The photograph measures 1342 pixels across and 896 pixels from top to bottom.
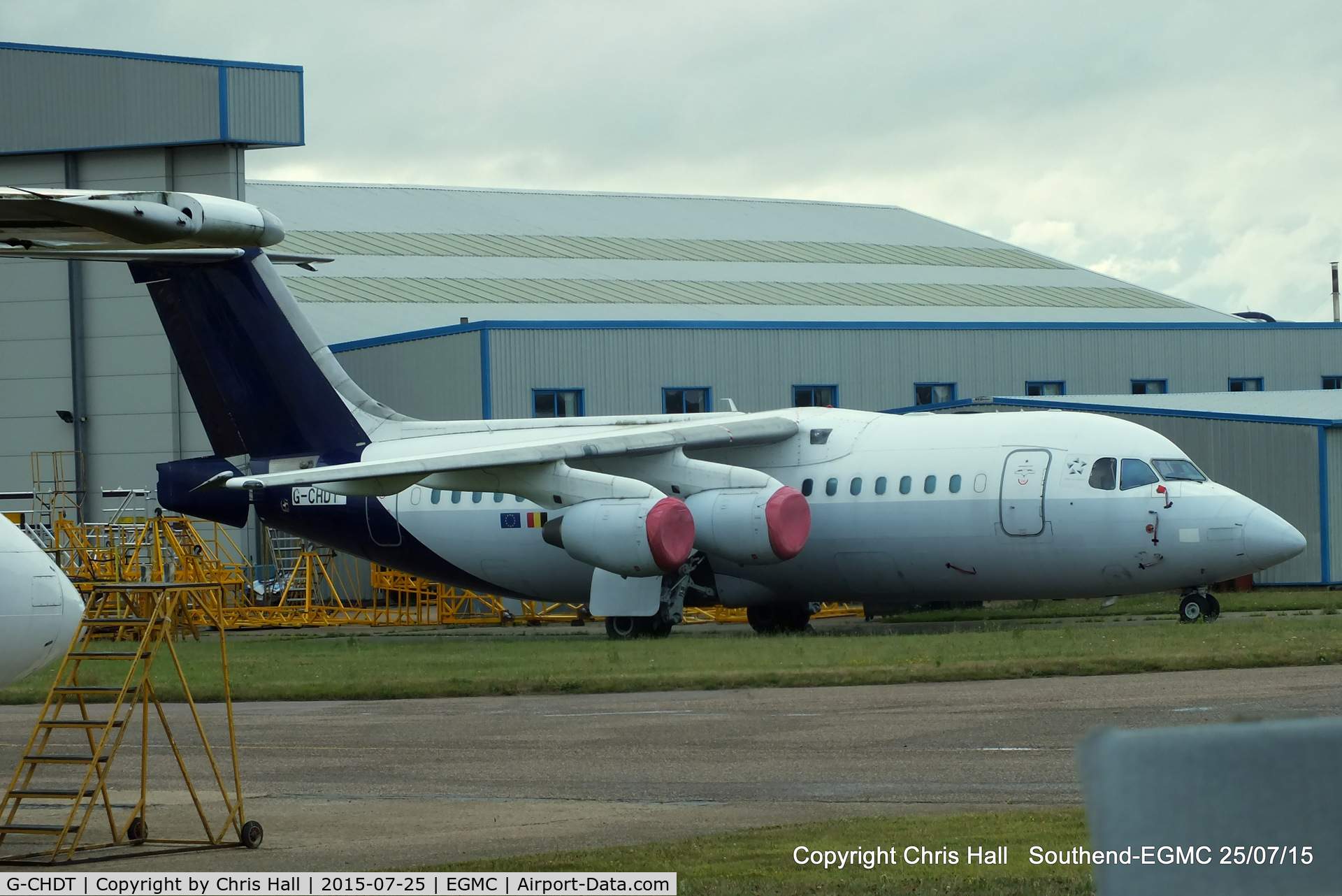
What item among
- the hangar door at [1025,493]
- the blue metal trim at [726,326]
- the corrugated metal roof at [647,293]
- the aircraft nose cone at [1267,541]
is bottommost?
the aircraft nose cone at [1267,541]

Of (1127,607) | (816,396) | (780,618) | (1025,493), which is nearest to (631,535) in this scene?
(780,618)

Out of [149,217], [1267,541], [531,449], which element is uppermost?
[149,217]

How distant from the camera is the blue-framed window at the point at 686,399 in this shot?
132ft

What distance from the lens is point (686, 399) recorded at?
40.4 m

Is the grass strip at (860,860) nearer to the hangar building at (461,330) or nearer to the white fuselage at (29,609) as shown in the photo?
the white fuselage at (29,609)

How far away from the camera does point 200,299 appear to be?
3072 cm

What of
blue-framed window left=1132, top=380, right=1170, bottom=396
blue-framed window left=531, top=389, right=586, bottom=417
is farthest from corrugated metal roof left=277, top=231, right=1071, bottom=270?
blue-framed window left=1132, top=380, right=1170, bottom=396

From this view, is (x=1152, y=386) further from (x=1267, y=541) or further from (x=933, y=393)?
(x=1267, y=541)

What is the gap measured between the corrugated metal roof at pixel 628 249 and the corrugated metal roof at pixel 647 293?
7.19ft

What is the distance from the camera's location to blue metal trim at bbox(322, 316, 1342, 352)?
3884 cm

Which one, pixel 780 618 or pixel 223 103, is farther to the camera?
pixel 223 103

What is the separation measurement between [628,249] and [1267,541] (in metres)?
33.3

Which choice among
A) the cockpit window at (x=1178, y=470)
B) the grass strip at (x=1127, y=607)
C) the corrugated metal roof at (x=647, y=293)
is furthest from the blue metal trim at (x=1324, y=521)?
the corrugated metal roof at (x=647, y=293)

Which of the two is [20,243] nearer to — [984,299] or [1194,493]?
[1194,493]
